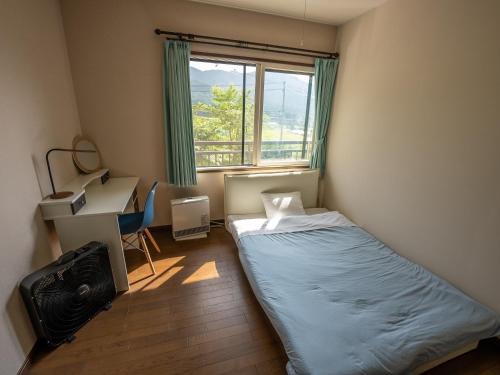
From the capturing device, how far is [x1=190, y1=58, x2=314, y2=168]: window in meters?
2.81

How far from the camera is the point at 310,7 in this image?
96.6 inches

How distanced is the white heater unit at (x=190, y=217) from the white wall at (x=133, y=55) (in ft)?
1.29

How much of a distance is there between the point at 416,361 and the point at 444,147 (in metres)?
1.52

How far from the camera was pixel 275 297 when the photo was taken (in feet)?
5.10

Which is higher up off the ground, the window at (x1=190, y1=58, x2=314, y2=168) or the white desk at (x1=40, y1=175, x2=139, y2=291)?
the window at (x1=190, y1=58, x2=314, y2=168)

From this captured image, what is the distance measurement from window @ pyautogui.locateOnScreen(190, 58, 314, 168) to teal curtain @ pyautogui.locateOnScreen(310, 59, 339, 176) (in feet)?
0.48

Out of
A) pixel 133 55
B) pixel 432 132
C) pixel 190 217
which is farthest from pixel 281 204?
pixel 133 55

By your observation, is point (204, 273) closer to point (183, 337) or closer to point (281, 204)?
point (183, 337)

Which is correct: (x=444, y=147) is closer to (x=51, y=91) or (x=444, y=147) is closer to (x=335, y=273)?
(x=335, y=273)

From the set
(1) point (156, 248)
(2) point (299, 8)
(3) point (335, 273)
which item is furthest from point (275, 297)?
(2) point (299, 8)

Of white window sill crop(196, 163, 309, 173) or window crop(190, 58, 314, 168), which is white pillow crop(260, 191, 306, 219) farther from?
window crop(190, 58, 314, 168)

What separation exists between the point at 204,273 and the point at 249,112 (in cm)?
202

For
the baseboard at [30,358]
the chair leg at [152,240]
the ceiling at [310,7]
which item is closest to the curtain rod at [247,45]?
the ceiling at [310,7]

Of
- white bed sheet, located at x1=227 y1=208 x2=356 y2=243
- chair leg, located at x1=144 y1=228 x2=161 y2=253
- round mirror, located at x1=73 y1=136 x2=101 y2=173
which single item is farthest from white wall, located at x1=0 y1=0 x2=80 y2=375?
white bed sheet, located at x1=227 y1=208 x2=356 y2=243
